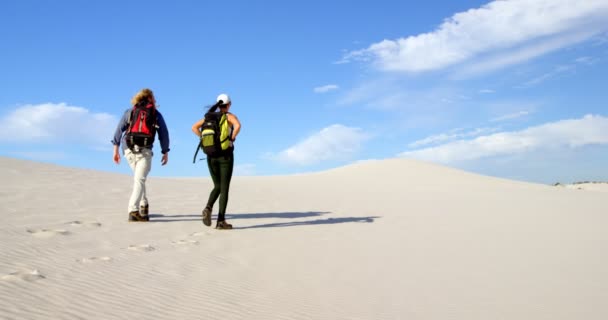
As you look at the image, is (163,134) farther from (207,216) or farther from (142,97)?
(207,216)

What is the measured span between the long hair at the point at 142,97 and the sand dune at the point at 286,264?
2.04 metres

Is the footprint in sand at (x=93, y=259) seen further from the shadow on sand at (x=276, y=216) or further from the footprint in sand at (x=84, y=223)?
the shadow on sand at (x=276, y=216)

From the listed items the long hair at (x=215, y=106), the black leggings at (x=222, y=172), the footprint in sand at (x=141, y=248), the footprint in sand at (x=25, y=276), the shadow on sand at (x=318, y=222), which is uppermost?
the long hair at (x=215, y=106)

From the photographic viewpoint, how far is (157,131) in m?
7.61

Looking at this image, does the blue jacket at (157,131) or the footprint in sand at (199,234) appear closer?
the footprint in sand at (199,234)

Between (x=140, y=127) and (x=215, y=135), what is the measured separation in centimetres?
138

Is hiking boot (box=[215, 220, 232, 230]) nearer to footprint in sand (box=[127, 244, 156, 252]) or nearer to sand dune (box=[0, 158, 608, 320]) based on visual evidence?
sand dune (box=[0, 158, 608, 320])

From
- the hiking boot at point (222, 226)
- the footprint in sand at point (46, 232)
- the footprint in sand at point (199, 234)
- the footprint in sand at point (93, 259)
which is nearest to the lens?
the footprint in sand at point (93, 259)

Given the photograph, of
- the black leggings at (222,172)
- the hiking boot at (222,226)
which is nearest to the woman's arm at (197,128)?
the black leggings at (222,172)

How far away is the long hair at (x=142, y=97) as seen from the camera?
24.4ft

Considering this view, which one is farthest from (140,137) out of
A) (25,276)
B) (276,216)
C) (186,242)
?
(25,276)

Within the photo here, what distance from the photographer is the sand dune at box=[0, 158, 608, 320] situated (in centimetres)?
355

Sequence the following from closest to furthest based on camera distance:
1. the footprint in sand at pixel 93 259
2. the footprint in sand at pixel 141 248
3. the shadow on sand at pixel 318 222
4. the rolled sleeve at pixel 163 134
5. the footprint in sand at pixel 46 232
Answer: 1. the footprint in sand at pixel 93 259
2. the footprint in sand at pixel 141 248
3. the footprint in sand at pixel 46 232
4. the rolled sleeve at pixel 163 134
5. the shadow on sand at pixel 318 222

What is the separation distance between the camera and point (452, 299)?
420 centimetres
